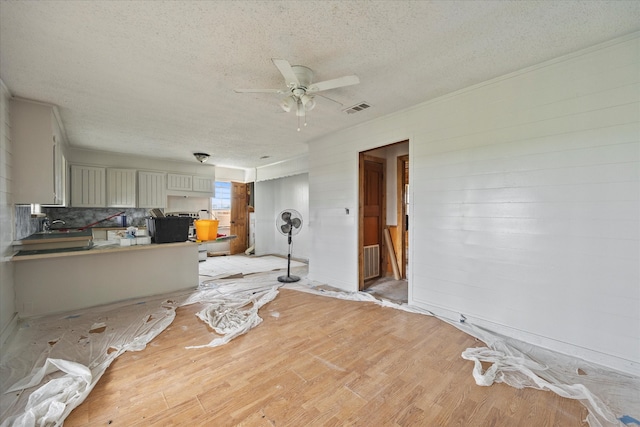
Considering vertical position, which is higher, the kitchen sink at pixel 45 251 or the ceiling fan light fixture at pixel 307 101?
the ceiling fan light fixture at pixel 307 101

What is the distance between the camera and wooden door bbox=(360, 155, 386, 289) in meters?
4.56

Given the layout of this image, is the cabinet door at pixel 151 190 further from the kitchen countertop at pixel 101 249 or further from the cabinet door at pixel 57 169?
the kitchen countertop at pixel 101 249

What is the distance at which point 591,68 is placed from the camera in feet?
6.93

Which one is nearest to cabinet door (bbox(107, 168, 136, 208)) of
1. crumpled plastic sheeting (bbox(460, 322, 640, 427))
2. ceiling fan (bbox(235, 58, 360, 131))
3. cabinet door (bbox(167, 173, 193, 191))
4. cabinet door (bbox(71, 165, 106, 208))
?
cabinet door (bbox(71, 165, 106, 208))

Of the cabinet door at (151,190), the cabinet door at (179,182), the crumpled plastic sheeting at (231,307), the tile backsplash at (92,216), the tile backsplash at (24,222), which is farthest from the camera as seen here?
the cabinet door at (179,182)

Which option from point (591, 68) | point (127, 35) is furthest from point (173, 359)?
point (591, 68)

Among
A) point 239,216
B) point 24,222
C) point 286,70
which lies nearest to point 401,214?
point 286,70

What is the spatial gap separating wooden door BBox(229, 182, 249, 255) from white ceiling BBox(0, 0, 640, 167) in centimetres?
458

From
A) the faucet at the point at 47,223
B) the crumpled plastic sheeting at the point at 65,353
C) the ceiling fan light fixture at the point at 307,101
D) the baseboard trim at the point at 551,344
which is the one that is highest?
the ceiling fan light fixture at the point at 307,101

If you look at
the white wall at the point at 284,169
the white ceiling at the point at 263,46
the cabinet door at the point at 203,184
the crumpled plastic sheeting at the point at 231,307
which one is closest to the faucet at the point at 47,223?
the cabinet door at the point at 203,184

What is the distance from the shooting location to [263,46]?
6.63 feet

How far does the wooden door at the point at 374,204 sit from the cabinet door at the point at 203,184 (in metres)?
4.53

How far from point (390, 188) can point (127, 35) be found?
4.14 m

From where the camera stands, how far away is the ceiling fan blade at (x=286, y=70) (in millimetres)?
1821
